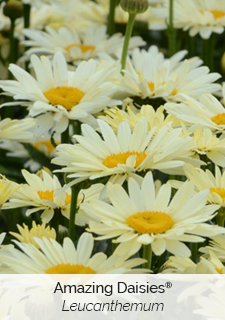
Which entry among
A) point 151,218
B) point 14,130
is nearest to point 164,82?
point 14,130

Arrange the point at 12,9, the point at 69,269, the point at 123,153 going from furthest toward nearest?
the point at 12,9 < the point at 123,153 < the point at 69,269

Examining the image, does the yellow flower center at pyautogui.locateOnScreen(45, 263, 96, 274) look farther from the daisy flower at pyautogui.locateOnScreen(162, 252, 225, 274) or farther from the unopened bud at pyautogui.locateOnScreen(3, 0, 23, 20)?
the unopened bud at pyautogui.locateOnScreen(3, 0, 23, 20)

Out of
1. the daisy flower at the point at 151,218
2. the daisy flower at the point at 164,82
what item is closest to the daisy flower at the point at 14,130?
the daisy flower at the point at 164,82

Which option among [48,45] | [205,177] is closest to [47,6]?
[48,45]

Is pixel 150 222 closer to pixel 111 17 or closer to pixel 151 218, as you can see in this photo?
pixel 151 218

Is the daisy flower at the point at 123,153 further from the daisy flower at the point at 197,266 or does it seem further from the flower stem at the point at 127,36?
the flower stem at the point at 127,36

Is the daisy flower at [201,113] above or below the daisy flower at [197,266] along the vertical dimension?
above
